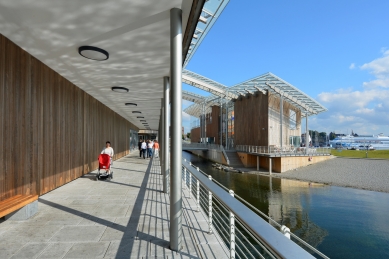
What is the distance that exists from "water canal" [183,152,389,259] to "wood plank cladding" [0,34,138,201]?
8.06 metres

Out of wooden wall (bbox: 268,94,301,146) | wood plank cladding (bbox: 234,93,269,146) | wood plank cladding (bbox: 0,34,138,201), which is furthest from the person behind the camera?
wood plank cladding (bbox: 234,93,269,146)

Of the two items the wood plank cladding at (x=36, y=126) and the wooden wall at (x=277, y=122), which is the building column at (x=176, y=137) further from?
the wooden wall at (x=277, y=122)

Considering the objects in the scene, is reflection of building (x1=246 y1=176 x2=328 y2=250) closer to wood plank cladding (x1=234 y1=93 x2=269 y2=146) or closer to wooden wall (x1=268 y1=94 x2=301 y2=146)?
wooden wall (x1=268 y1=94 x2=301 y2=146)

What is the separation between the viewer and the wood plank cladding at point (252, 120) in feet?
83.5

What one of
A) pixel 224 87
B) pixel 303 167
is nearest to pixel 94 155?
pixel 303 167

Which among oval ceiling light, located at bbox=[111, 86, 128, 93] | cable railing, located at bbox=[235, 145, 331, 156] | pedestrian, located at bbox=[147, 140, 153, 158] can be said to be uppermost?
oval ceiling light, located at bbox=[111, 86, 128, 93]

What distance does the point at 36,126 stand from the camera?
4887 millimetres

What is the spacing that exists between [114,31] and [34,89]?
236 centimetres

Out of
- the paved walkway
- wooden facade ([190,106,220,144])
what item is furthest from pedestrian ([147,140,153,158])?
wooden facade ([190,106,220,144])

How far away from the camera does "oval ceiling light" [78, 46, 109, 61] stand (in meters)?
4.25

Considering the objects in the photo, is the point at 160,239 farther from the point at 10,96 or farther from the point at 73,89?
the point at 73,89

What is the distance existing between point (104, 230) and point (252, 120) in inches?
1012

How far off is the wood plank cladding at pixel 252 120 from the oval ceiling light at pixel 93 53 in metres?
22.2

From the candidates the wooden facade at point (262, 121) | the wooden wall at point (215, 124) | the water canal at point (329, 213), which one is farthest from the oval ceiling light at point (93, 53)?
the wooden wall at point (215, 124)
